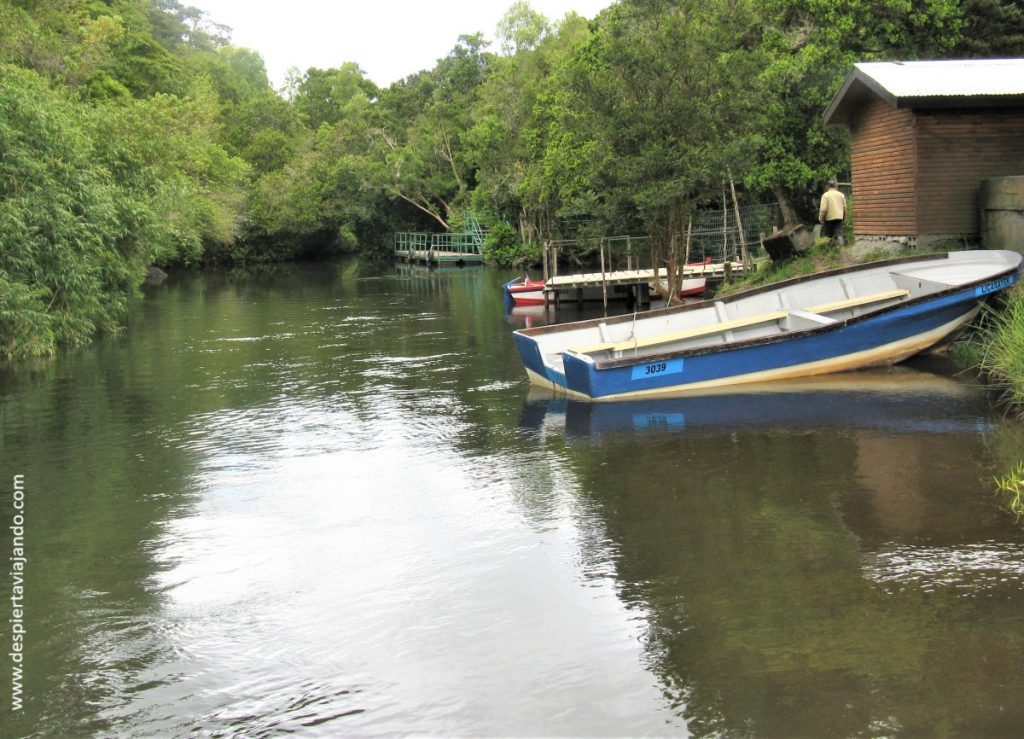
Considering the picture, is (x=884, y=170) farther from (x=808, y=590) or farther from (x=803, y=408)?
(x=808, y=590)

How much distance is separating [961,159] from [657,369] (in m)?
7.38

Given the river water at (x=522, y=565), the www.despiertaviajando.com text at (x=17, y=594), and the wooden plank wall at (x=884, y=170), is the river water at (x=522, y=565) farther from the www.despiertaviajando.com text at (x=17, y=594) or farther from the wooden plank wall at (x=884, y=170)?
the wooden plank wall at (x=884, y=170)

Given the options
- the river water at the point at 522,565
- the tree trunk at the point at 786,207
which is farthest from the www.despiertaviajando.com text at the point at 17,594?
the tree trunk at the point at 786,207

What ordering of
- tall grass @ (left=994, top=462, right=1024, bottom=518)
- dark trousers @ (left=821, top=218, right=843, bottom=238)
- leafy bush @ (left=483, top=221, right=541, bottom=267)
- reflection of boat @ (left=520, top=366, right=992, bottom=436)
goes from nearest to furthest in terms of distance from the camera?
1. tall grass @ (left=994, top=462, right=1024, bottom=518)
2. reflection of boat @ (left=520, top=366, right=992, bottom=436)
3. dark trousers @ (left=821, top=218, right=843, bottom=238)
4. leafy bush @ (left=483, top=221, right=541, bottom=267)

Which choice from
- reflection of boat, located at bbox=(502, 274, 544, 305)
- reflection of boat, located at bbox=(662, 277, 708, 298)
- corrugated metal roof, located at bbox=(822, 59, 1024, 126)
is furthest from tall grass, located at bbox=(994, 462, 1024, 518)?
reflection of boat, located at bbox=(502, 274, 544, 305)

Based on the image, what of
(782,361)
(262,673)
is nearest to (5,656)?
(262,673)

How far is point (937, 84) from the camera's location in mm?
18219

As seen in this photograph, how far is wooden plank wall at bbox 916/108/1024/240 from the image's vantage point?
59.7 feet

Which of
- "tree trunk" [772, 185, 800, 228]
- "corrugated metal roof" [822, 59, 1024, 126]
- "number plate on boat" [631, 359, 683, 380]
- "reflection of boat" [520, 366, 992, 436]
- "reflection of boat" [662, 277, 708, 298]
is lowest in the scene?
"reflection of boat" [520, 366, 992, 436]

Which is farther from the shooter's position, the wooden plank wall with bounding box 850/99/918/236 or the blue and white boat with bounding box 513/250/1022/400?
the wooden plank wall with bounding box 850/99/918/236

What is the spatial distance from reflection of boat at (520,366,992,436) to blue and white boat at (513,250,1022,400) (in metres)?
0.27

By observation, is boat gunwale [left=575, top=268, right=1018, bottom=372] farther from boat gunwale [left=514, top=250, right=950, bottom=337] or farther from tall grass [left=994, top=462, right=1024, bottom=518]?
tall grass [left=994, top=462, right=1024, bottom=518]

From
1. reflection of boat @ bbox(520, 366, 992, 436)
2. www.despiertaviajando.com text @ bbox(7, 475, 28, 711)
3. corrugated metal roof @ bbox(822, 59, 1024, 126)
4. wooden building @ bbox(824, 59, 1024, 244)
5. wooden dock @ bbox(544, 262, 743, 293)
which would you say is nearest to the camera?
www.despiertaviajando.com text @ bbox(7, 475, 28, 711)

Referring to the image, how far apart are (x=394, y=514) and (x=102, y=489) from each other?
359 cm
